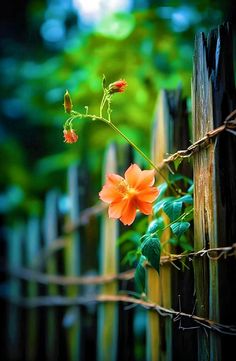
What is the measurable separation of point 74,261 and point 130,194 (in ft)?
5.79

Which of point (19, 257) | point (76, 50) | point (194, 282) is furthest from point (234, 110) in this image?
point (19, 257)

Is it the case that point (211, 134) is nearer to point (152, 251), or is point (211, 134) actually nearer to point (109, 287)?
point (152, 251)

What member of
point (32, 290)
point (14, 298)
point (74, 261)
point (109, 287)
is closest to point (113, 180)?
point (109, 287)

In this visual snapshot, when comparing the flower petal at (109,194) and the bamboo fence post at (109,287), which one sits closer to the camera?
the flower petal at (109,194)

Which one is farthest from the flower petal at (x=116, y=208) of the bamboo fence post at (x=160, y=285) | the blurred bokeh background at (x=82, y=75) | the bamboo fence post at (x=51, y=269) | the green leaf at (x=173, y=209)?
the bamboo fence post at (x=51, y=269)

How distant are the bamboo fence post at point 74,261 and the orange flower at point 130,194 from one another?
168 cm

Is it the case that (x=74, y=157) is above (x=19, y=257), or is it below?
above

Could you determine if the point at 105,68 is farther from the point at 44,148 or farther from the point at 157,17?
the point at 44,148

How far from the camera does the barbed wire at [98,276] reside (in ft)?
3.29

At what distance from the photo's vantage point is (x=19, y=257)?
412 centimetres

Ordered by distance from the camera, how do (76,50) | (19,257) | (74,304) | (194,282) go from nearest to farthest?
(194,282) → (74,304) → (76,50) → (19,257)

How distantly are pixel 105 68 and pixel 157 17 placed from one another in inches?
16.7

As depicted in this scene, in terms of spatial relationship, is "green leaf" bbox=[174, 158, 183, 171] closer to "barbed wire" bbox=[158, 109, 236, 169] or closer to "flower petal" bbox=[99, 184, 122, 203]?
"barbed wire" bbox=[158, 109, 236, 169]

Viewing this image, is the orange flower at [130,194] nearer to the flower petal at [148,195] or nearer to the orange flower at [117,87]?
the flower petal at [148,195]
